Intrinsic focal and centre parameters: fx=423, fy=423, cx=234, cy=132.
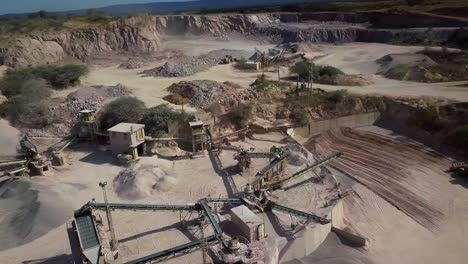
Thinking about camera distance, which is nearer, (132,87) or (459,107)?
(459,107)

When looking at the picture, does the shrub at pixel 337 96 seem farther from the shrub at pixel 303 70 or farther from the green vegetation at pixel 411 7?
the green vegetation at pixel 411 7

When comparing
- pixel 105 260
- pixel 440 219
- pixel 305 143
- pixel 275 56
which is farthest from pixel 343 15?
pixel 105 260

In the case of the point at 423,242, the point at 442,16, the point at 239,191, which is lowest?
the point at 423,242

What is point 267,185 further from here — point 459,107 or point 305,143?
point 459,107

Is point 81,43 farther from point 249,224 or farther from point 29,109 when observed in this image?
point 249,224

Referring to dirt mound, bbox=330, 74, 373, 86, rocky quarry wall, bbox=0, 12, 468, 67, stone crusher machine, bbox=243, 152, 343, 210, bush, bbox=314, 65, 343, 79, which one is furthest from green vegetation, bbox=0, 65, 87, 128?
dirt mound, bbox=330, 74, 373, 86

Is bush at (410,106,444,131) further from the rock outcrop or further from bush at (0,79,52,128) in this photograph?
the rock outcrop
